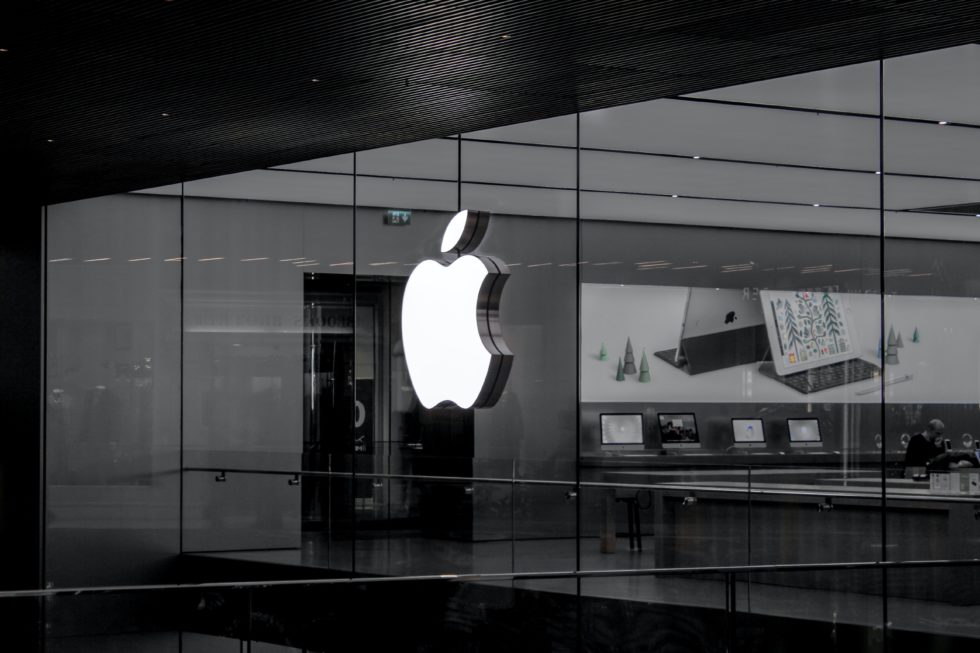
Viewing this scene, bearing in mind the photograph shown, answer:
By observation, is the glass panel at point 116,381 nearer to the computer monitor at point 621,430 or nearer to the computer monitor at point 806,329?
the computer monitor at point 621,430

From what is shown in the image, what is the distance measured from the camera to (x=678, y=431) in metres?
14.2

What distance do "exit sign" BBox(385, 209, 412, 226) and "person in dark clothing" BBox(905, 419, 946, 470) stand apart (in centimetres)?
648

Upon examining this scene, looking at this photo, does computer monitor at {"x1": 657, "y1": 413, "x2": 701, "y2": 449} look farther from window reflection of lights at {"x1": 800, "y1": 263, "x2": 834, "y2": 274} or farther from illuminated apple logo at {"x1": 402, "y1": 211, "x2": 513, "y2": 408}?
illuminated apple logo at {"x1": 402, "y1": 211, "x2": 513, "y2": 408}

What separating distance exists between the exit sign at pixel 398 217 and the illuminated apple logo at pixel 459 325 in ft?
9.49

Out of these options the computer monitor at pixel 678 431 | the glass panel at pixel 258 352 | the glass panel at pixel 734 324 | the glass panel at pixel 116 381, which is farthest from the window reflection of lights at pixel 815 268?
the glass panel at pixel 116 381

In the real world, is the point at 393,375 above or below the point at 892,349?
below

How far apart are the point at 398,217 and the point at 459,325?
3.75 m

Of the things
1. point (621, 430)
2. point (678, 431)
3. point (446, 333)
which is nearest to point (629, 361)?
point (621, 430)

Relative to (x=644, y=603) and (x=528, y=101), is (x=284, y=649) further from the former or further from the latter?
(x=528, y=101)

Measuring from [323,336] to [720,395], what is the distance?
15.8 feet

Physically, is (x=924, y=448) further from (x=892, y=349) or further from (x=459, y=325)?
(x=459, y=325)

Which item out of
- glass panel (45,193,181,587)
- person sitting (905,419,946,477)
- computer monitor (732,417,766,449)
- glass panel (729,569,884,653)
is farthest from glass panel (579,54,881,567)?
glass panel (45,193,181,587)

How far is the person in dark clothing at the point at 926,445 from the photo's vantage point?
10641 mm

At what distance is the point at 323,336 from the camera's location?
51.8 feet
